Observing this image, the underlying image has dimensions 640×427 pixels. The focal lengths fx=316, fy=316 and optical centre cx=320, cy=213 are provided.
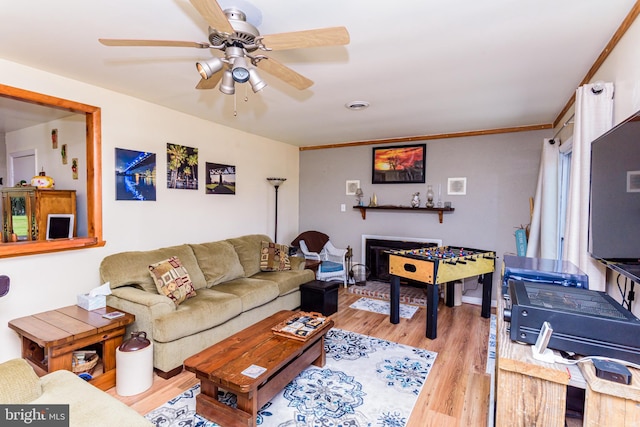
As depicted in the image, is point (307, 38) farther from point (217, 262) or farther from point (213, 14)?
point (217, 262)

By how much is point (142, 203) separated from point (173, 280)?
98 cm

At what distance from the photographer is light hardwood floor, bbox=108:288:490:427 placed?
6.98ft

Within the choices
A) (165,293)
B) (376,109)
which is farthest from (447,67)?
(165,293)

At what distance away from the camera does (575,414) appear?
1.35m

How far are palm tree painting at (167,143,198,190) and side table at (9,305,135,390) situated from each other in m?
1.58

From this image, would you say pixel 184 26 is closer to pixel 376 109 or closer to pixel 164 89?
pixel 164 89

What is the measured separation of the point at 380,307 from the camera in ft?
13.8

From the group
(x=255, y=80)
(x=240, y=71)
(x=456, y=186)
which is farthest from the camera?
(x=456, y=186)

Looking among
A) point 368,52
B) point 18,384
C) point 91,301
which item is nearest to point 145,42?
point 368,52

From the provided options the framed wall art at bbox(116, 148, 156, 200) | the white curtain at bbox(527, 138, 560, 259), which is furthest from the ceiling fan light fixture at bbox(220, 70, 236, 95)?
the white curtain at bbox(527, 138, 560, 259)

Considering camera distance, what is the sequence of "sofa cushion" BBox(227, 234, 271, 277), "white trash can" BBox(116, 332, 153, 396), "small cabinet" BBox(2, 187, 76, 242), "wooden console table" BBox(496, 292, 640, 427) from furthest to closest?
"sofa cushion" BBox(227, 234, 271, 277) < "small cabinet" BBox(2, 187, 76, 242) < "white trash can" BBox(116, 332, 153, 396) < "wooden console table" BBox(496, 292, 640, 427)

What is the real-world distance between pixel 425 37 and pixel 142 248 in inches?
125

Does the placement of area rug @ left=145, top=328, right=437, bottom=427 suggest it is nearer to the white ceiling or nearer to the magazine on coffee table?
the magazine on coffee table

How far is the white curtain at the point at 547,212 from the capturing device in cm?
326
